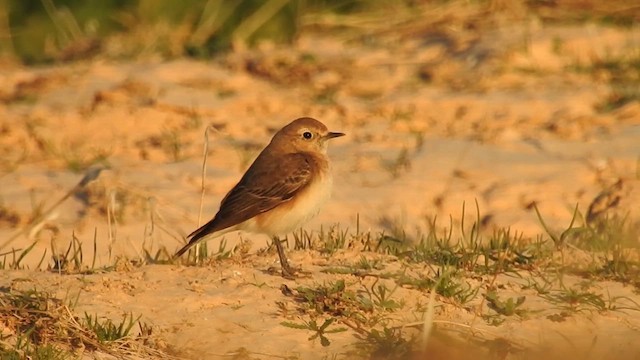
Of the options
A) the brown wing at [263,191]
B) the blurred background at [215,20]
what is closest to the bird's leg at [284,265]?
the brown wing at [263,191]

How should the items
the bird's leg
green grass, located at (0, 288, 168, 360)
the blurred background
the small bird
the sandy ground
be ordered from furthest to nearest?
the blurred background < the small bird < the bird's leg < the sandy ground < green grass, located at (0, 288, 168, 360)

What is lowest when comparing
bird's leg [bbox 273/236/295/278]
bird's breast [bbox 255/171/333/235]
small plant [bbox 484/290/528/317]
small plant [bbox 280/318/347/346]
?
small plant [bbox 280/318/347/346]

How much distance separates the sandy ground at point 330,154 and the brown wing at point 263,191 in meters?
0.26

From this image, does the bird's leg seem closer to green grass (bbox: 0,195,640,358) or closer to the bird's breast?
green grass (bbox: 0,195,640,358)

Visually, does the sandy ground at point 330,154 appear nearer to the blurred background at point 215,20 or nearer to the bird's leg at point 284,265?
the bird's leg at point 284,265

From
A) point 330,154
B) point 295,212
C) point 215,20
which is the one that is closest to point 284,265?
point 295,212

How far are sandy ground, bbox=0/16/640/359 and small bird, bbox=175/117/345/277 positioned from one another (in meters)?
0.22

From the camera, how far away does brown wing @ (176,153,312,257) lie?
7.68 m

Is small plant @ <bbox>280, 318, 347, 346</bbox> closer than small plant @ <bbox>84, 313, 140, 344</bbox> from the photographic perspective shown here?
No

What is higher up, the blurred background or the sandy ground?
the blurred background

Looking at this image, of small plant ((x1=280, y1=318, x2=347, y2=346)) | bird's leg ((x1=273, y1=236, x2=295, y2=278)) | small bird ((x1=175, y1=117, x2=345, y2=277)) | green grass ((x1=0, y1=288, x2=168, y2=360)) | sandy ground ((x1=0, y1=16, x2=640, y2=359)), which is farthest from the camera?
small bird ((x1=175, y1=117, x2=345, y2=277))

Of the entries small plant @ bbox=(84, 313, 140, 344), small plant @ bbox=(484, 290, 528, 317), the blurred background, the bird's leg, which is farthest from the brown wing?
the blurred background

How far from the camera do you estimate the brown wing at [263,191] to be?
7.68 meters

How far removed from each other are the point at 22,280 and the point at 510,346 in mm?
2424
